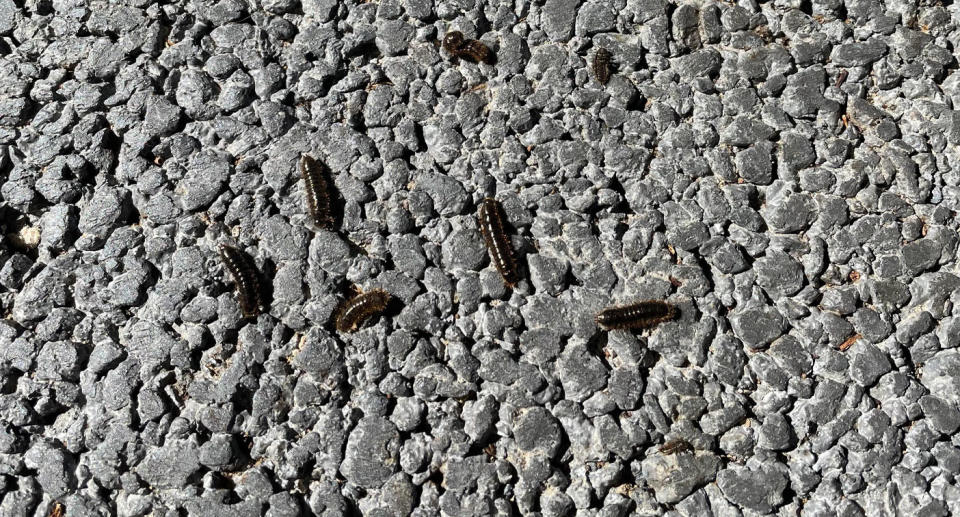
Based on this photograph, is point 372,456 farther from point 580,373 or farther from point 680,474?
point 680,474

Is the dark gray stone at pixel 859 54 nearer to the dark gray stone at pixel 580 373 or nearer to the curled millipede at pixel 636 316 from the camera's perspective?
the curled millipede at pixel 636 316

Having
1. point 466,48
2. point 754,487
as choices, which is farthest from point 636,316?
point 466,48

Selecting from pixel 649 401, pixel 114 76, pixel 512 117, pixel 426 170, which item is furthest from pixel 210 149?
pixel 649 401

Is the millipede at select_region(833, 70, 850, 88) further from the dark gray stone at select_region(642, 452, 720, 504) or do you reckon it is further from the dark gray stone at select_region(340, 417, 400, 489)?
the dark gray stone at select_region(340, 417, 400, 489)

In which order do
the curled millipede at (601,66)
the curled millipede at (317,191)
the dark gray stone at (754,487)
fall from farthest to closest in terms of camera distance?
the curled millipede at (601,66) < the curled millipede at (317,191) < the dark gray stone at (754,487)

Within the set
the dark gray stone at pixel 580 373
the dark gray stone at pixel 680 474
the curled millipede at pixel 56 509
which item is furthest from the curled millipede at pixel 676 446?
the curled millipede at pixel 56 509

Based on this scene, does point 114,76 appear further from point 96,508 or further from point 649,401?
point 649,401
